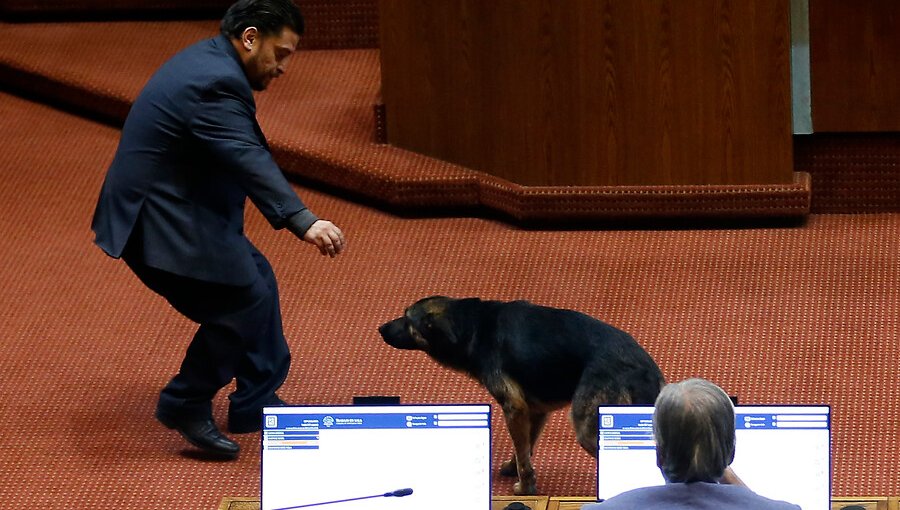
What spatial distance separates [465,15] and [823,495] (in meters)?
3.00

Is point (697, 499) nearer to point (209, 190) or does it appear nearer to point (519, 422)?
point (519, 422)

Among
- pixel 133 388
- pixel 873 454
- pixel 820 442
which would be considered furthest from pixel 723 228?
pixel 820 442

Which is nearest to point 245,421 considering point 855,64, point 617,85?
point 617,85

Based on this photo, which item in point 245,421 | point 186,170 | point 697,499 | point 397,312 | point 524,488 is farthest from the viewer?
point 397,312

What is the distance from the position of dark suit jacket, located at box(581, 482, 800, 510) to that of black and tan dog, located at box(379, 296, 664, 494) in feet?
4.47

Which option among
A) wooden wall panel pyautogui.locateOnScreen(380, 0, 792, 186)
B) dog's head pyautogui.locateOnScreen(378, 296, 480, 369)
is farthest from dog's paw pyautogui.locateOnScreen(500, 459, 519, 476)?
wooden wall panel pyautogui.locateOnScreen(380, 0, 792, 186)

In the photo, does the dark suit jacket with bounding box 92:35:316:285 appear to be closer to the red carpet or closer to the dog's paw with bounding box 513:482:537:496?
the red carpet

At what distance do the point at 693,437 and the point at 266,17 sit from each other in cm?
208

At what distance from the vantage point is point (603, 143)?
5906mm

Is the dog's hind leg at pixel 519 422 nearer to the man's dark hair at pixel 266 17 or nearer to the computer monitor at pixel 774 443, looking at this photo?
the computer monitor at pixel 774 443

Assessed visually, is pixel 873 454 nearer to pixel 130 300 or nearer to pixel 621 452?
pixel 621 452

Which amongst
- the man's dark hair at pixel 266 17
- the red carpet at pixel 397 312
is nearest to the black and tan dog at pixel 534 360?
the red carpet at pixel 397 312

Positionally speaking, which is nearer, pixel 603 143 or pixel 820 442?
pixel 820 442

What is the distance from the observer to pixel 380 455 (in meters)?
3.48
